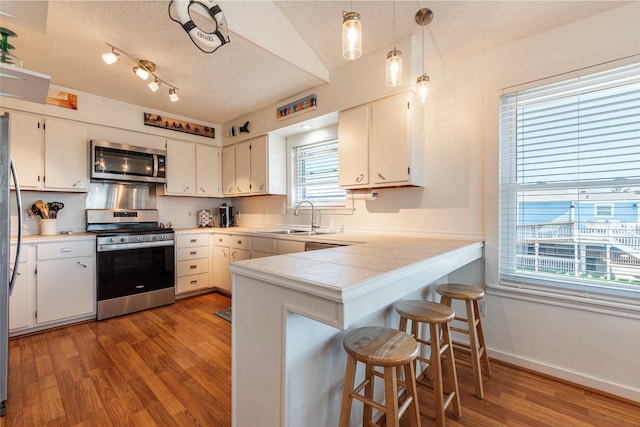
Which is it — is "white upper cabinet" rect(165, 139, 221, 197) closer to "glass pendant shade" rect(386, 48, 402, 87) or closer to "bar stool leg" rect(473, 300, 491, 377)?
"glass pendant shade" rect(386, 48, 402, 87)

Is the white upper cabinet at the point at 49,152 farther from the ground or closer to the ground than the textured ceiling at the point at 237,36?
closer to the ground

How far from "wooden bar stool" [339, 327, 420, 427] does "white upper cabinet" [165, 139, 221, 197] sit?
138 inches

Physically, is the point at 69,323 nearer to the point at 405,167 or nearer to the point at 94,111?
the point at 94,111

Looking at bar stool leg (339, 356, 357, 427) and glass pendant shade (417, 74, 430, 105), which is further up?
glass pendant shade (417, 74, 430, 105)

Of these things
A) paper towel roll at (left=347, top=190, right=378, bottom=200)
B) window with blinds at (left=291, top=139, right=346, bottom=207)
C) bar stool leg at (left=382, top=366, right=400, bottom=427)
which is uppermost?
window with blinds at (left=291, top=139, right=346, bottom=207)

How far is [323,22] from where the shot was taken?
2518 mm

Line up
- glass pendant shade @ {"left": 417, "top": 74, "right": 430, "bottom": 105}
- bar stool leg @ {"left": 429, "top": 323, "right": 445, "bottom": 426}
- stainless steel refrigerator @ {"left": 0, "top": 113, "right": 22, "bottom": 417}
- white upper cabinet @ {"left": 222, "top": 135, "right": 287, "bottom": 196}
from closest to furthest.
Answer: bar stool leg @ {"left": 429, "top": 323, "right": 445, "bottom": 426} → stainless steel refrigerator @ {"left": 0, "top": 113, "right": 22, "bottom": 417} → glass pendant shade @ {"left": 417, "top": 74, "right": 430, "bottom": 105} → white upper cabinet @ {"left": 222, "top": 135, "right": 287, "bottom": 196}

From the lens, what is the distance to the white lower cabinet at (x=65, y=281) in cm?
272

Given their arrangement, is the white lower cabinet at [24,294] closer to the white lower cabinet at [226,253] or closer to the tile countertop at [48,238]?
the tile countertop at [48,238]

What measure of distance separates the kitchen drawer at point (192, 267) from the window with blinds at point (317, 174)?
1.49 meters

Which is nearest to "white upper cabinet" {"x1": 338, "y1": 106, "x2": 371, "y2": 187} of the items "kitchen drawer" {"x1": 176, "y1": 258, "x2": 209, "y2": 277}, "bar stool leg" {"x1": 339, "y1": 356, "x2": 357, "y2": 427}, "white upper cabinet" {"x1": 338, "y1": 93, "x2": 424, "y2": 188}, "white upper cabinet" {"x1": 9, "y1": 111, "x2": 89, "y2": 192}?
"white upper cabinet" {"x1": 338, "y1": 93, "x2": 424, "y2": 188}

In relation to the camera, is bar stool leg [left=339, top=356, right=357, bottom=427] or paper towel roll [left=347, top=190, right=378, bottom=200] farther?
paper towel roll [left=347, top=190, right=378, bottom=200]

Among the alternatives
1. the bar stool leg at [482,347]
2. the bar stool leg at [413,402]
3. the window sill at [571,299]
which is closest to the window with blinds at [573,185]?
the window sill at [571,299]

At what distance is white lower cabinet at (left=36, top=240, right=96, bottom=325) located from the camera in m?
2.72
